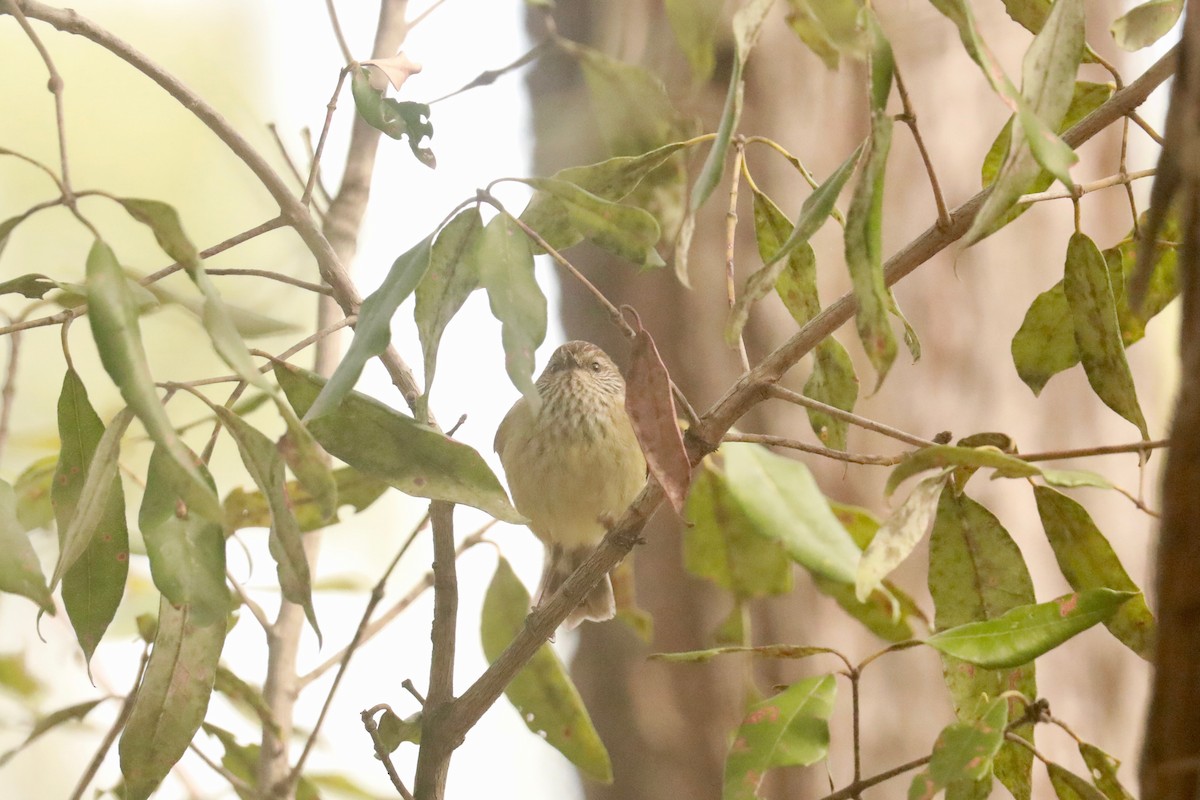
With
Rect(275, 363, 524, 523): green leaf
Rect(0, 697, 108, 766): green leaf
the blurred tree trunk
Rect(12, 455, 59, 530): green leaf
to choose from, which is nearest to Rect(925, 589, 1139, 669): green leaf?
Rect(275, 363, 524, 523): green leaf

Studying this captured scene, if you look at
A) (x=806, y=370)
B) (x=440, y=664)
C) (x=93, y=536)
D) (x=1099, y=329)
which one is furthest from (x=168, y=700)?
(x=806, y=370)

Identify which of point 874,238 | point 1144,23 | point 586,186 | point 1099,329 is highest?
point 1144,23

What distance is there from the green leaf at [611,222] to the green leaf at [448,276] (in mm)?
95

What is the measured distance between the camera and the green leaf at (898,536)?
1.21 meters

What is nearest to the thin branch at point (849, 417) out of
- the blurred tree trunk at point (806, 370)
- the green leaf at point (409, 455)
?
the green leaf at point (409, 455)

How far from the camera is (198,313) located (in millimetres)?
1179

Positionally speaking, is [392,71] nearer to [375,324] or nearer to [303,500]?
[375,324]

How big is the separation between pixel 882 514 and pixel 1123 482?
0.99 m

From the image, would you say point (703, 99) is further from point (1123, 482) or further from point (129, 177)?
point (129, 177)

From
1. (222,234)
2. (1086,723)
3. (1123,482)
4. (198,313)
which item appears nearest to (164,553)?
(198,313)

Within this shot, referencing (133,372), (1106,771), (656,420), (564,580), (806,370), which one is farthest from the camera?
(806,370)

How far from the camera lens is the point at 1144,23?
57.5 inches

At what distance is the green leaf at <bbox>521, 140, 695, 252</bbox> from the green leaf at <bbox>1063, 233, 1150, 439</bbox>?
50 cm

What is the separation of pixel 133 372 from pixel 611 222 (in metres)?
0.58
